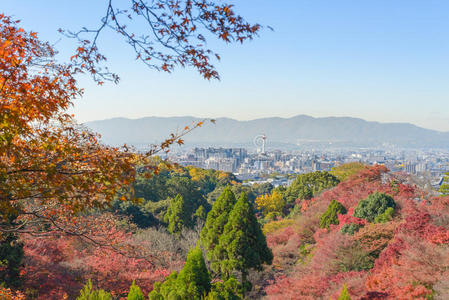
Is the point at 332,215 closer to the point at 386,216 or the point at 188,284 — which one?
the point at 386,216

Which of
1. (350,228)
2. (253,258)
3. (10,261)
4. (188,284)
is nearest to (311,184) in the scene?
(350,228)

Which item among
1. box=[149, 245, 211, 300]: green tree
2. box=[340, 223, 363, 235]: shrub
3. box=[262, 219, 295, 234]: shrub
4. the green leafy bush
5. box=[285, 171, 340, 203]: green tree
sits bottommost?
box=[262, 219, 295, 234]: shrub

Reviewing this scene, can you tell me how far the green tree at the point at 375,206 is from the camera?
11828mm

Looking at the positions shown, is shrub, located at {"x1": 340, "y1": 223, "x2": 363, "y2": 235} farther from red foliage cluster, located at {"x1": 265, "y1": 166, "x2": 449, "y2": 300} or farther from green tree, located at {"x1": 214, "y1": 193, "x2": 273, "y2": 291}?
green tree, located at {"x1": 214, "y1": 193, "x2": 273, "y2": 291}

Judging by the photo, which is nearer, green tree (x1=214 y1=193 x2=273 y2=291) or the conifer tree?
green tree (x1=214 y1=193 x2=273 y2=291)

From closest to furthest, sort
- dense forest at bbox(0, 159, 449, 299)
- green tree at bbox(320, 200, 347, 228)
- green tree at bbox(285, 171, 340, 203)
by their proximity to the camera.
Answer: dense forest at bbox(0, 159, 449, 299) → green tree at bbox(320, 200, 347, 228) → green tree at bbox(285, 171, 340, 203)

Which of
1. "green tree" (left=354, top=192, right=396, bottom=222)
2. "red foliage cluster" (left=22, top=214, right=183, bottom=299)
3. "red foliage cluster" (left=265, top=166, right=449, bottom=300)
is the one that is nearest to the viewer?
"red foliage cluster" (left=265, top=166, right=449, bottom=300)

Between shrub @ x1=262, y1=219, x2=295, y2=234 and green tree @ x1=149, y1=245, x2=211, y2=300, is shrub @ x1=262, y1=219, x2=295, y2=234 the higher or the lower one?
the lower one

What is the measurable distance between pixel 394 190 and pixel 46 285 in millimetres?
14310

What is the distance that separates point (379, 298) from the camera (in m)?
6.47

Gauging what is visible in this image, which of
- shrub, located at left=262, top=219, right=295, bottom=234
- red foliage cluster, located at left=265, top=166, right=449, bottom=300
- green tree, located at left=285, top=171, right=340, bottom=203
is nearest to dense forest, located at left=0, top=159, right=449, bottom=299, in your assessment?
red foliage cluster, located at left=265, top=166, right=449, bottom=300

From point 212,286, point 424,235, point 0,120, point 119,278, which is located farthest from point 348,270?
point 0,120

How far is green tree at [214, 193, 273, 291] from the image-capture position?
10.4 metres

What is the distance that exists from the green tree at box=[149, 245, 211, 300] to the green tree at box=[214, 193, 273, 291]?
→ 257 cm
